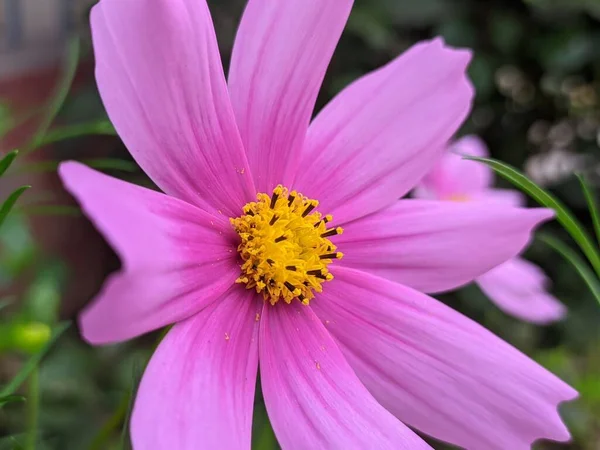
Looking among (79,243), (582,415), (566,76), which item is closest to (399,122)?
(566,76)

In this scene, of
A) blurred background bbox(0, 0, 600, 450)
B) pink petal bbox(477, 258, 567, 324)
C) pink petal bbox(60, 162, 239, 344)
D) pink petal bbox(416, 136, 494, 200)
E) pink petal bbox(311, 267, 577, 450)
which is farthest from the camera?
blurred background bbox(0, 0, 600, 450)

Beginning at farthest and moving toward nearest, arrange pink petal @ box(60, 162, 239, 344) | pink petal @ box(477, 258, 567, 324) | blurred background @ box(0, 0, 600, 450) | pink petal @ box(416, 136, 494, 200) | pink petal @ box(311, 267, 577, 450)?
blurred background @ box(0, 0, 600, 450)
pink petal @ box(416, 136, 494, 200)
pink petal @ box(477, 258, 567, 324)
pink petal @ box(311, 267, 577, 450)
pink petal @ box(60, 162, 239, 344)

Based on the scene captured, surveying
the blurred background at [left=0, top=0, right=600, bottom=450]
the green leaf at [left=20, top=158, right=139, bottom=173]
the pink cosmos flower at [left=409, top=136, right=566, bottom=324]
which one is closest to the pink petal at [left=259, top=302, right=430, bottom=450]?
the green leaf at [left=20, top=158, right=139, bottom=173]

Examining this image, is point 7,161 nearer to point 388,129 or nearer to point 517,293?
point 388,129

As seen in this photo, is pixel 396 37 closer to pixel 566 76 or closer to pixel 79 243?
pixel 566 76

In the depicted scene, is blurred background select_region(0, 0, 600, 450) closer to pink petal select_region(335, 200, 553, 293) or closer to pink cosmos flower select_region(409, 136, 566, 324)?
pink cosmos flower select_region(409, 136, 566, 324)
